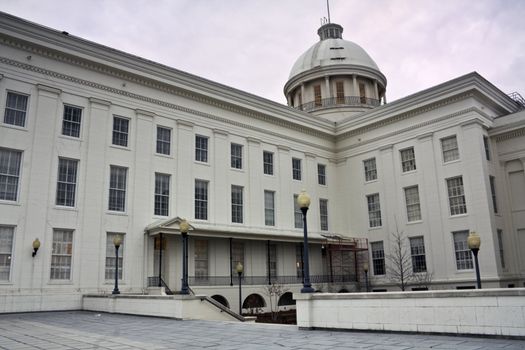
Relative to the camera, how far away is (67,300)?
24.9m

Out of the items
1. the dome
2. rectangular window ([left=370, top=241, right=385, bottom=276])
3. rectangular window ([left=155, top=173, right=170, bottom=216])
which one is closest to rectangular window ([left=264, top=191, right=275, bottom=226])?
rectangular window ([left=155, top=173, right=170, bottom=216])

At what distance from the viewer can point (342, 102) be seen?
4894 cm

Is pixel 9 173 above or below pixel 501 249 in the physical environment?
above

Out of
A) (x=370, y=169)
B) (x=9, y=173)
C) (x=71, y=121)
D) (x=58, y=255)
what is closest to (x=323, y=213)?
(x=370, y=169)

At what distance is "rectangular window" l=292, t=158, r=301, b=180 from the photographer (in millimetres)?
38781

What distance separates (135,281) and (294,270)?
41.6ft

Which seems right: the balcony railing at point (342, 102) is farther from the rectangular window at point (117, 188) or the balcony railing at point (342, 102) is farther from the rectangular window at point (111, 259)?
the rectangular window at point (111, 259)

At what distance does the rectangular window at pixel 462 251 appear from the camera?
106ft

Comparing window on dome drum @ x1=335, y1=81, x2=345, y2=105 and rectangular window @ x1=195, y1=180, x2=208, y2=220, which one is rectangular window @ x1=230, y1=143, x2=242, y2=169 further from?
window on dome drum @ x1=335, y1=81, x2=345, y2=105

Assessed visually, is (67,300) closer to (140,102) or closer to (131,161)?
Result: (131,161)

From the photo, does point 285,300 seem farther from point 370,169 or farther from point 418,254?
point 370,169

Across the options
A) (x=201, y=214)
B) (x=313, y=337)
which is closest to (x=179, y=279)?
(x=201, y=214)

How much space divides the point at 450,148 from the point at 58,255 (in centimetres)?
2704

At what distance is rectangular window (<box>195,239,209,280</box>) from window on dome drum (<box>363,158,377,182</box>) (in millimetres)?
15837
